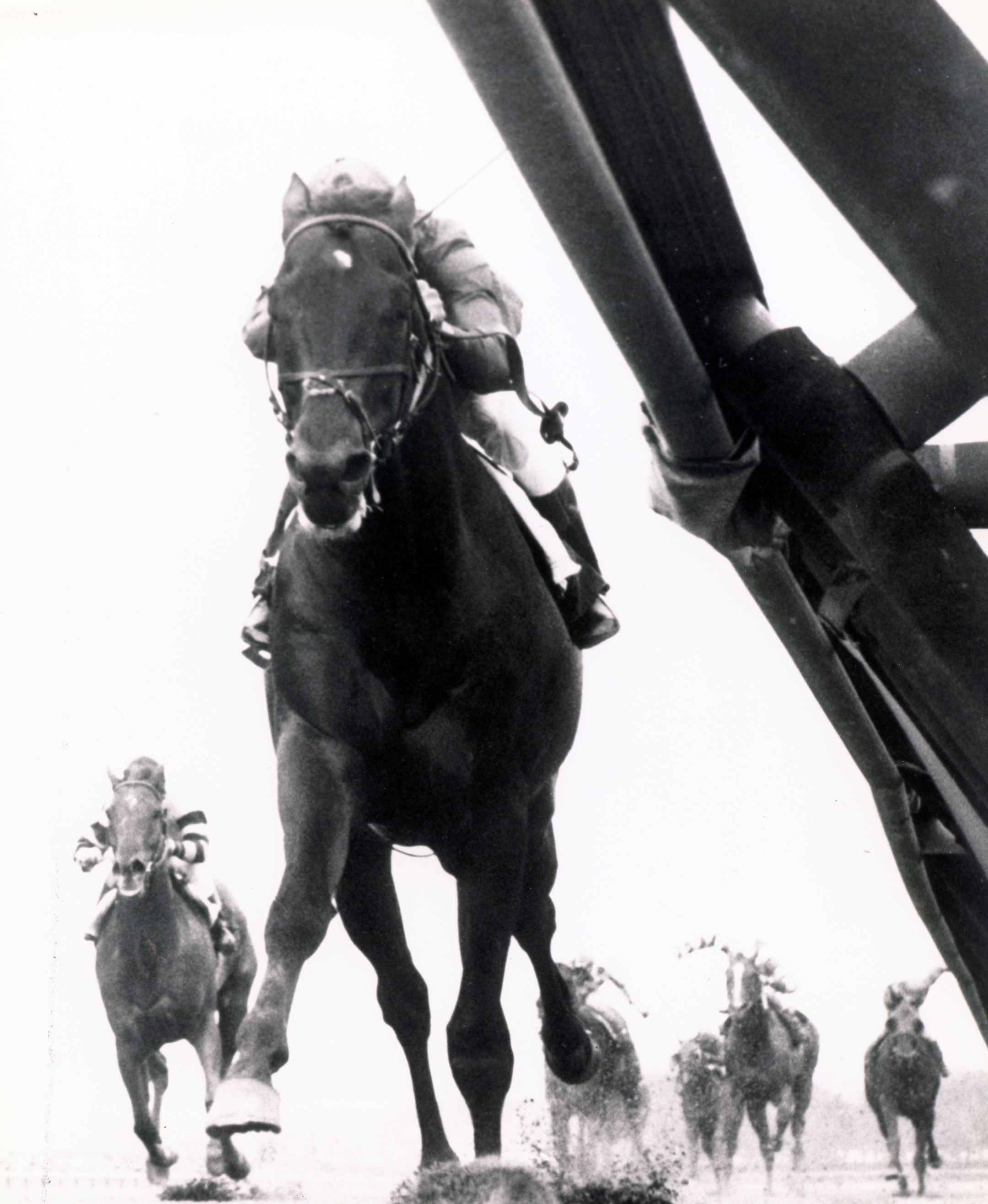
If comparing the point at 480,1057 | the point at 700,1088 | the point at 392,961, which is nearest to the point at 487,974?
the point at 480,1057

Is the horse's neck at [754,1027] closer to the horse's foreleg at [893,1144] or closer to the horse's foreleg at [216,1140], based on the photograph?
the horse's foreleg at [893,1144]

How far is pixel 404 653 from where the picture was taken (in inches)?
103

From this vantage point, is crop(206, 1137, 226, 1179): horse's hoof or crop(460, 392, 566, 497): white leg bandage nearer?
crop(206, 1137, 226, 1179): horse's hoof

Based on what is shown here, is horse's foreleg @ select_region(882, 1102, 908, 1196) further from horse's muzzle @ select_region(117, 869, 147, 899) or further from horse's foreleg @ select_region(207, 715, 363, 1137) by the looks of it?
horse's muzzle @ select_region(117, 869, 147, 899)

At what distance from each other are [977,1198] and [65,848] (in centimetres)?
174

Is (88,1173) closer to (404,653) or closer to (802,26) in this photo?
(404,653)

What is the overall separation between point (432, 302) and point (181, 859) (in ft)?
3.63

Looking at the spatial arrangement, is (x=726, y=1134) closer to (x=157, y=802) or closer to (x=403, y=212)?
(x=157, y=802)

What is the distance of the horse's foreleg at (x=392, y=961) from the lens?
275cm

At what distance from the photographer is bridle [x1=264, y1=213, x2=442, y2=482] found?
2.27 metres

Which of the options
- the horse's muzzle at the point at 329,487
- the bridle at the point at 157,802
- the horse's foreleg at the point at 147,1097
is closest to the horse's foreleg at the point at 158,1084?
the horse's foreleg at the point at 147,1097

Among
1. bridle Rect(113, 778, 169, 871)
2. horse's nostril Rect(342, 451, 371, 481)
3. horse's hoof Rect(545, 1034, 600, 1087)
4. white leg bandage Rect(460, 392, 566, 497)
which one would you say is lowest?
horse's hoof Rect(545, 1034, 600, 1087)

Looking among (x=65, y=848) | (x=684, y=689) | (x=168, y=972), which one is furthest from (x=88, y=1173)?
(x=684, y=689)

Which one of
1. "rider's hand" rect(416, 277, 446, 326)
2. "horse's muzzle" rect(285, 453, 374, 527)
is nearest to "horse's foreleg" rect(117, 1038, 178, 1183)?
"horse's muzzle" rect(285, 453, 374, 527)
